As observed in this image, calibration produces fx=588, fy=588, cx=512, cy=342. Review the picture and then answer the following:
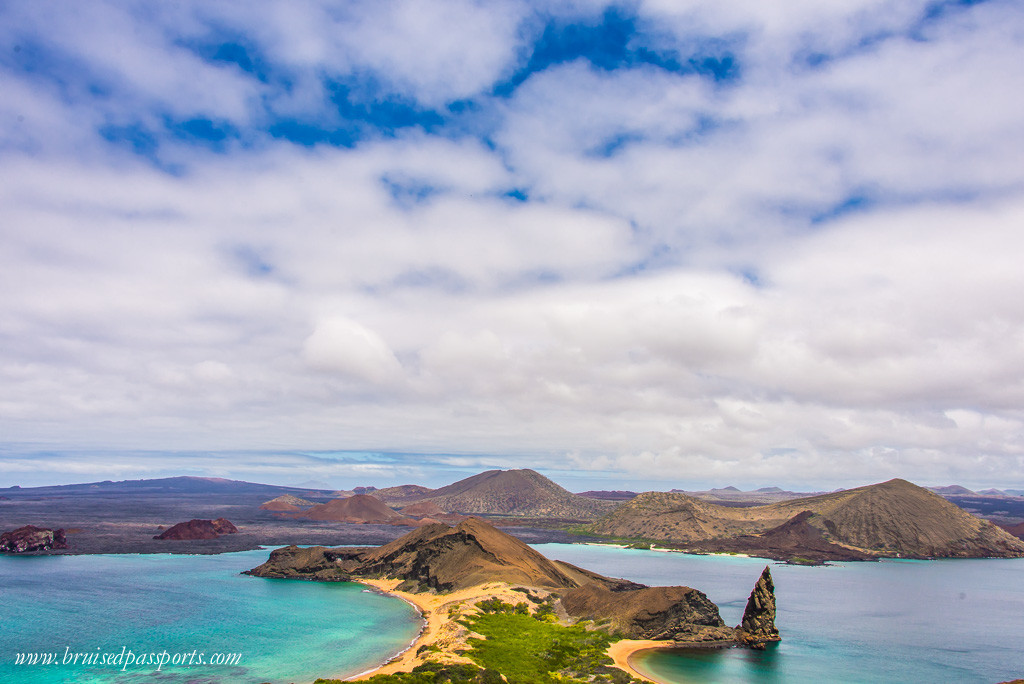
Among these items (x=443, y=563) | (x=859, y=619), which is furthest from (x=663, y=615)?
(x=859, y=619)

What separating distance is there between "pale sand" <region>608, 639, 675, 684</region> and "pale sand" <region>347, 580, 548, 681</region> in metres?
15.1

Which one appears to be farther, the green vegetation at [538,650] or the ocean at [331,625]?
the ocean at [331,625]

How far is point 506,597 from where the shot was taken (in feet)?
253

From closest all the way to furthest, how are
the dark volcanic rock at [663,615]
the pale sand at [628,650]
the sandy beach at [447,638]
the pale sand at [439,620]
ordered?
1. the pale sand at [439,620]
2. the sandy beach at [447,638]
3. the pale sand at [628,650]
4. the dark volcanic rock at [663,615]

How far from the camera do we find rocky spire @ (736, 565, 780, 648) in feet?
238

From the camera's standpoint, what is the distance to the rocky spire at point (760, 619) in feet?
238

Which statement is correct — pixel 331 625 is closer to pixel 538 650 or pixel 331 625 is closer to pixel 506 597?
pixel 506 597

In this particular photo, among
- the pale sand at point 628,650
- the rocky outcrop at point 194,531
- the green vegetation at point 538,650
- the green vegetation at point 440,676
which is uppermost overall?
the green vegetation at point 440,676

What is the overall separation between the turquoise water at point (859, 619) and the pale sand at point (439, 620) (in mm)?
19532

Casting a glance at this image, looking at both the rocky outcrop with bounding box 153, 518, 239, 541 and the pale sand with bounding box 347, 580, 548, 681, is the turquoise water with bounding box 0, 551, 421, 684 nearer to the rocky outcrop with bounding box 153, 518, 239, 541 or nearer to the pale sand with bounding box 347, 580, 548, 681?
the pale sand with bounding box 347, 580, 548, 681

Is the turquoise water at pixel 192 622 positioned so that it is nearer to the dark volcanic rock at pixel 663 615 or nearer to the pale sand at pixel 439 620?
the pale sand at pixel 439 620

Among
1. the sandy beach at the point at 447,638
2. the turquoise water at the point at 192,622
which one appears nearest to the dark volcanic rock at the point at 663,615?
the sandy beach at the point at 447,638

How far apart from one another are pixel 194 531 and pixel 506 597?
142616mm

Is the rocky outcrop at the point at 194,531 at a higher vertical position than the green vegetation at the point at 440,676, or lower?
lower
